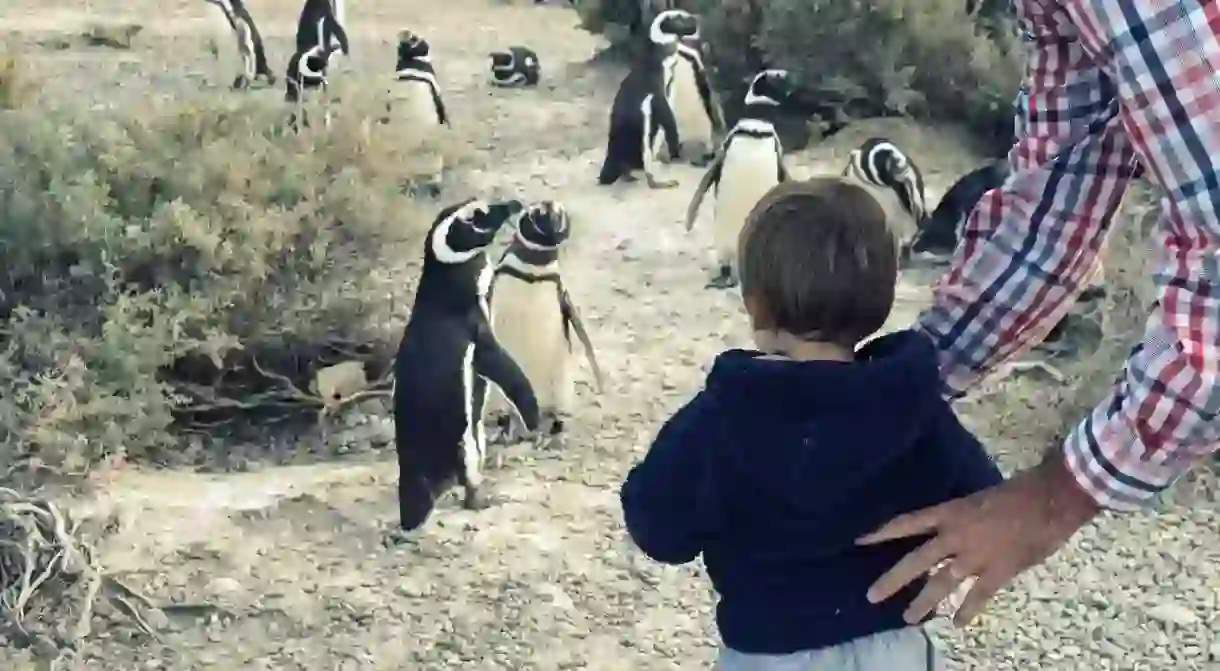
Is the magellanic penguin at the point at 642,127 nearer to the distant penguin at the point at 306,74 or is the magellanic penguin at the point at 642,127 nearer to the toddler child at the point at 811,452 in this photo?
the distant penguin at the point at 306,74

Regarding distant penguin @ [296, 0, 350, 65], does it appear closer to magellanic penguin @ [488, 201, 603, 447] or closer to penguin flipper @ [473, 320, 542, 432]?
magellanic penguin @ [488, 201, 603, 447]

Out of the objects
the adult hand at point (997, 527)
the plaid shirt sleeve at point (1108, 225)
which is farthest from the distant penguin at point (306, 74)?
the adult hand at point (997, 527)

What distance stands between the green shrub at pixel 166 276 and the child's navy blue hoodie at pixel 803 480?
202cm

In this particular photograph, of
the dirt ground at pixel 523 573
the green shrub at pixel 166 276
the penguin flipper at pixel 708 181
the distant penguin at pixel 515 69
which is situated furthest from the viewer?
the distant penguin at pixel 515 69

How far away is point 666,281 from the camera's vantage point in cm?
437

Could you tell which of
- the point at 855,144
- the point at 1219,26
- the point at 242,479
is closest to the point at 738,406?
the point at 1219,26

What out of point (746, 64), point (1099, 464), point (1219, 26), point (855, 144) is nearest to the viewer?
point (1219, 26)

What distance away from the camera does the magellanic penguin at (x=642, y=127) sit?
17.7ft

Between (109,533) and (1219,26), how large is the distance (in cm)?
225

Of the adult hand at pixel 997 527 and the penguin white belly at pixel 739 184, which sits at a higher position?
the adult hand at pixel 997 527

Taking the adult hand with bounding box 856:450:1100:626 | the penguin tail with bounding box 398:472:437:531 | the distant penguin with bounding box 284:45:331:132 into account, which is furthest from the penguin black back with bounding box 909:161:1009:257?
the adult hand with bounding box 856:450:1100:626

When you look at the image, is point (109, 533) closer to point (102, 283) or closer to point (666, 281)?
point (102, 283)

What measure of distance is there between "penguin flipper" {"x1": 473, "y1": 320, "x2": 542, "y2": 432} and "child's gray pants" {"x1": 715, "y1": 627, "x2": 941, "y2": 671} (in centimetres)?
181

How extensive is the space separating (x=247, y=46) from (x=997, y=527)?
6.90 metres
